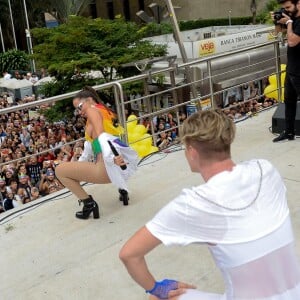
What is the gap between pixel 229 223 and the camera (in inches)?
68.6

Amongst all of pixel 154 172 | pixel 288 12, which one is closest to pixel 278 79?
pixel 288 12

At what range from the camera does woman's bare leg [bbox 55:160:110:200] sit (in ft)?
13.3

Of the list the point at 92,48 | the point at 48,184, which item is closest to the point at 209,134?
the point at 48,184

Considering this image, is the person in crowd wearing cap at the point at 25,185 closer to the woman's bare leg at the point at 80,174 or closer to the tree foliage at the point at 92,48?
the woman's bare leg at the point at 80,174

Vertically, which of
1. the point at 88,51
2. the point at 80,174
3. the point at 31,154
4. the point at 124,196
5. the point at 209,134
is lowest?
the point at 31,154

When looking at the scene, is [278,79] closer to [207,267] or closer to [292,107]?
[292,107]

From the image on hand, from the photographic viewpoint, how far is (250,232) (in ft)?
5.75

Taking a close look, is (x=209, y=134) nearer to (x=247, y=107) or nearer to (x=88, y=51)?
(x=247, y=107)

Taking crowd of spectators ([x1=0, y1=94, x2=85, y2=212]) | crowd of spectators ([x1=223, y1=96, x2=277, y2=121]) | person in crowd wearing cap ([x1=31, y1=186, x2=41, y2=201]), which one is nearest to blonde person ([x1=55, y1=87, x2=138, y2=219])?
crowd of spectators ([x1=0, y1=94, x2=85, y2=212])

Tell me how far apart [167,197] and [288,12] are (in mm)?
2195

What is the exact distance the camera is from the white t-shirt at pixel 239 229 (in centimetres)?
175

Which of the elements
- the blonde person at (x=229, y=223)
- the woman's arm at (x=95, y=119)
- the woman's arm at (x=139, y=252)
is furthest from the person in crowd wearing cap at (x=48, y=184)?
the blonde person at (x=229, y=223)

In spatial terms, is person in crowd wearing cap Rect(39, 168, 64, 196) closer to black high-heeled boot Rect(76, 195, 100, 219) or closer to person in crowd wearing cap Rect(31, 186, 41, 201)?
person in crowd wearing cap Rect(31, 186, 41, 201)

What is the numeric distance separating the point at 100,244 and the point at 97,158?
707mm
